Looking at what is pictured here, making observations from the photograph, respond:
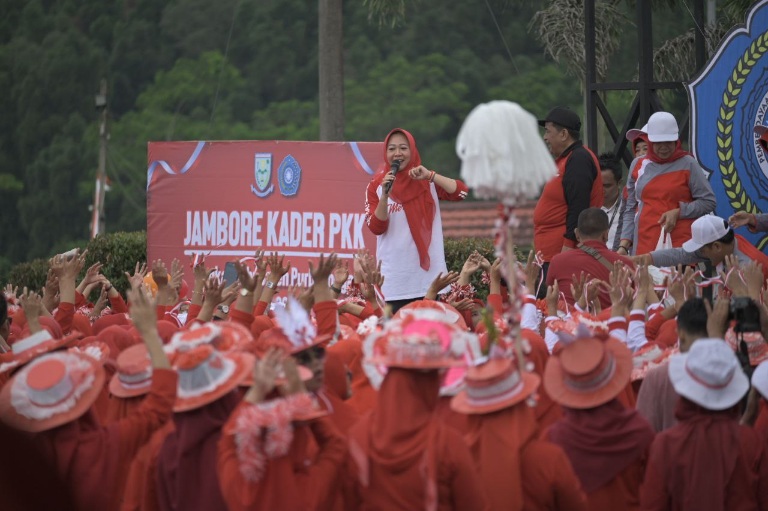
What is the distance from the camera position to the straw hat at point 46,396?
193 inches

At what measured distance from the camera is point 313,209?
44.7 ft

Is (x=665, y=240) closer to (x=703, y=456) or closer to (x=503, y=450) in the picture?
(x=703, y=456)

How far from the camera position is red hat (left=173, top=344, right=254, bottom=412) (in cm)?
467

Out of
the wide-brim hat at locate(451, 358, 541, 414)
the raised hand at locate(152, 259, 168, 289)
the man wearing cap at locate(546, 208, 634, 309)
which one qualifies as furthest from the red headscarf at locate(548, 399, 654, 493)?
the raised hand at locate(152, 259, 168, 289)

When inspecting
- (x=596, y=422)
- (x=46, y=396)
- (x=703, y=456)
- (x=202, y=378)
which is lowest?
(x=703, y=456)

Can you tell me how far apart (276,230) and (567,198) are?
17.2 ft

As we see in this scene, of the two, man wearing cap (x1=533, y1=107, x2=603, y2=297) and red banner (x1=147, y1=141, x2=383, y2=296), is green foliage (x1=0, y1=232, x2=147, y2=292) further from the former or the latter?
man wearing cap (x1=533, y1=107, x2=603, y2=297)

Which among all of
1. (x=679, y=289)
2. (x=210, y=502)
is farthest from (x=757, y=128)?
(x=210, y=502)

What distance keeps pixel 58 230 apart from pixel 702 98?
3069 cm

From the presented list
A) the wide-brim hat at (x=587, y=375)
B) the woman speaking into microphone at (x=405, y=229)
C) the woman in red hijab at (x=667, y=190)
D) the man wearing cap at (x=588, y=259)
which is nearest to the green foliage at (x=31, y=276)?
the woman speaking into microphone at (x=405, y=229)

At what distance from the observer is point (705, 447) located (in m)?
4.85

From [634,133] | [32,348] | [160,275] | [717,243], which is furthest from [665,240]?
[32,348]

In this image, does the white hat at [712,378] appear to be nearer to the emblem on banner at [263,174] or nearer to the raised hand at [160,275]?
the raised hand at [160,275]

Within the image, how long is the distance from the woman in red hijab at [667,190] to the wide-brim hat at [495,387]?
4672 millimetres
